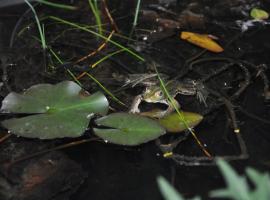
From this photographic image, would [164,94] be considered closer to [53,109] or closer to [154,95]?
[154,95]

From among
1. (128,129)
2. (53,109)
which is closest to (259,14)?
(128,129)

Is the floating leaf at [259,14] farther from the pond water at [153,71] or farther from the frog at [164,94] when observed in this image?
the frog at [164,94]

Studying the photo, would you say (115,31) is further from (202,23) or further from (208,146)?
(208,146)

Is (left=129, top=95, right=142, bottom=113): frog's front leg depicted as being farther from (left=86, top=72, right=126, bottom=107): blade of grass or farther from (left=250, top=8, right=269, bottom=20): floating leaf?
(left=250, top=8, right=269, bottom=20): floating leaf

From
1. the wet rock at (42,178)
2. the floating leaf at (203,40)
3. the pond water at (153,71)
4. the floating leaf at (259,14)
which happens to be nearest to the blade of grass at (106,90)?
the pond water at (153,71)

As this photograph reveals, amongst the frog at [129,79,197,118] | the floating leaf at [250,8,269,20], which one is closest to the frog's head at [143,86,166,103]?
the frog at [129,79,197,118]

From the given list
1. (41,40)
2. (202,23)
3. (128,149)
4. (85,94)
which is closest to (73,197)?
(128,149)
